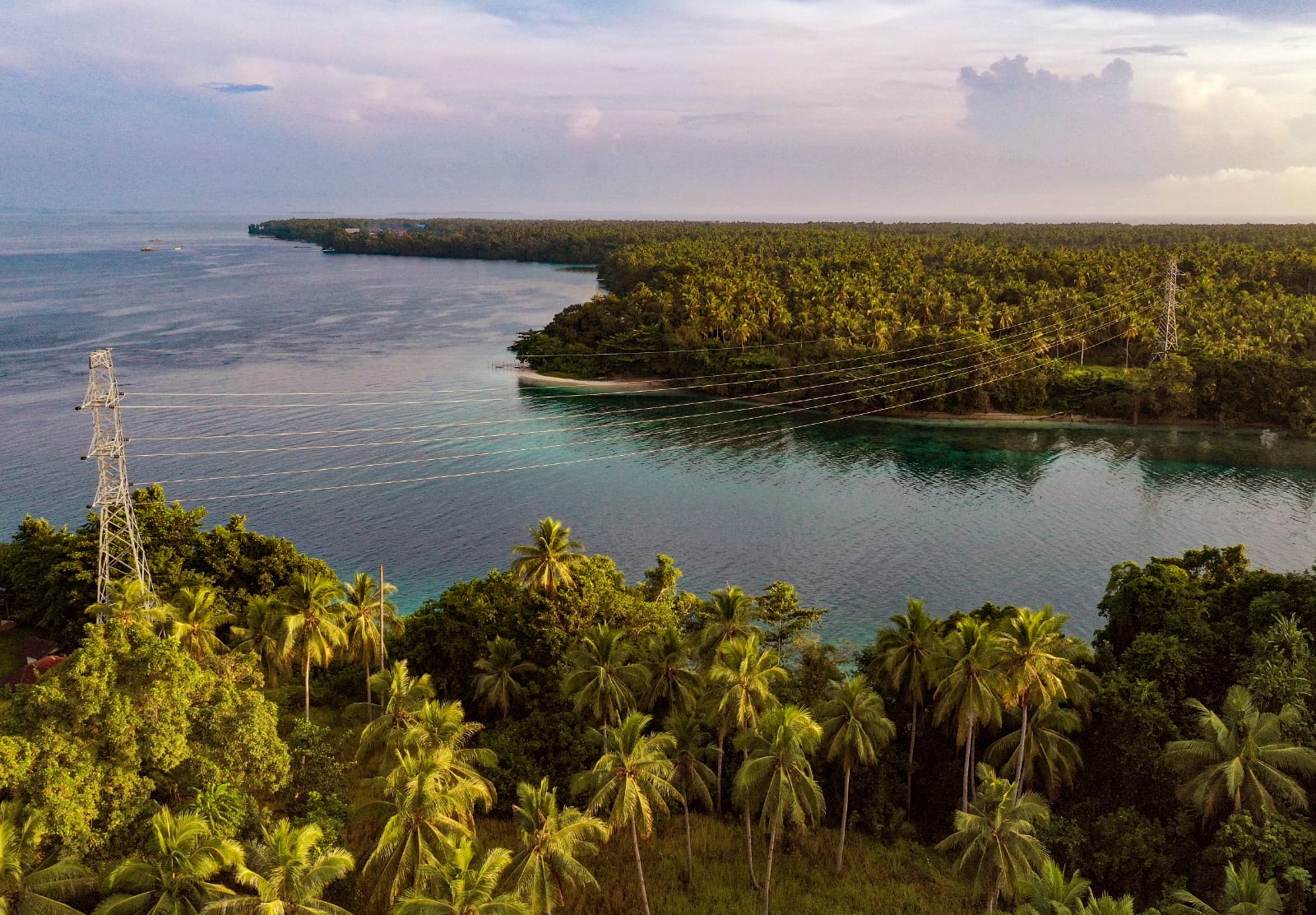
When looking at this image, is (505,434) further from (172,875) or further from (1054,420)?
(172,875)

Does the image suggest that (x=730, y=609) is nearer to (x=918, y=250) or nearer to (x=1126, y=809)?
(x=1126, y=809)

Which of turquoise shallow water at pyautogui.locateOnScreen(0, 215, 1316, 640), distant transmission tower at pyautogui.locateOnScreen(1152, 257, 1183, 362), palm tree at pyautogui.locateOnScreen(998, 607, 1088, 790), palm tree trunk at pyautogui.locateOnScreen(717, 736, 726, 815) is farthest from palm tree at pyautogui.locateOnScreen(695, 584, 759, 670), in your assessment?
distant transmission tower at pyautogui.locateOnScreen(1152, 257, 1183, 362)

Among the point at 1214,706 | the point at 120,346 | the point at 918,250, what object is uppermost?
the point at 918,250

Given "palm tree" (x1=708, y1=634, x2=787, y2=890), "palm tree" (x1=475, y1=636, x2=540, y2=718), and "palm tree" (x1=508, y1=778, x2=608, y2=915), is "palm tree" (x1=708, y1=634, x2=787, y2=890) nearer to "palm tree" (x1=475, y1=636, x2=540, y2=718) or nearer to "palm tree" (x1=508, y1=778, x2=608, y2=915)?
"palm tree" (x1=508, y1=778, x2=608, y2=915)

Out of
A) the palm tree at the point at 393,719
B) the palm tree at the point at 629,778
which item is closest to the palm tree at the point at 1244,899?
the palm tree at the point at 629,778

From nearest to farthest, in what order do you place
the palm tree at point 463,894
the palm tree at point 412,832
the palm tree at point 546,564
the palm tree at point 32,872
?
the palm tree at point 463,894, the palm tree at point 32,872, the palm tree at point 412,832, the palm tree at point 546,564

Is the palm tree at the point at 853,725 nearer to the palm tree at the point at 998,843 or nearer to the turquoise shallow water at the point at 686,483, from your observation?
the palm tree at the point at 998,843

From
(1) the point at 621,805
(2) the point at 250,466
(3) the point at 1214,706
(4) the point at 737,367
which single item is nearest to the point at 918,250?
(4) the point at 737,367
